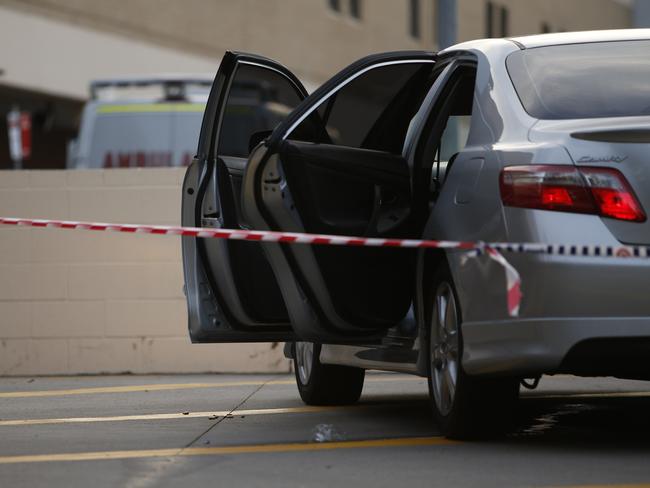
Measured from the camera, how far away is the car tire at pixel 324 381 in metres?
9.12

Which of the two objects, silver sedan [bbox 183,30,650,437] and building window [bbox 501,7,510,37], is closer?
silver sedan [bbox 183,30,650,437]

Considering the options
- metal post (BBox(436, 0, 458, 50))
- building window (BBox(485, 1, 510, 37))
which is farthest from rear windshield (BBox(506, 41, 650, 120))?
building window (BBox(485, 1, 510, 37))

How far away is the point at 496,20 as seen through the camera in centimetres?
4944

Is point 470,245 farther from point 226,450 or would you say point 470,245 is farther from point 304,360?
point 304,360

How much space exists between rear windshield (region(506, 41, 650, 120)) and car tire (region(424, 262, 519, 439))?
2.65 ft

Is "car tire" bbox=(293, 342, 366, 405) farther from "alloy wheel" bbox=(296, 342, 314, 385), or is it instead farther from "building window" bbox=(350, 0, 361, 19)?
"building window" bbox=(350, 0, 361, 19)

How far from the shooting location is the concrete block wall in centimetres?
1217

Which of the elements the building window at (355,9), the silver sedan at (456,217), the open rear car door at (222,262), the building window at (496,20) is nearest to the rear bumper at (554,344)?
the silver sedan at (456,217)

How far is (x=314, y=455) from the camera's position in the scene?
6.76 m

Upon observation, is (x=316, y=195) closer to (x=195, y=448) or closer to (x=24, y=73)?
(x=195, y=448)

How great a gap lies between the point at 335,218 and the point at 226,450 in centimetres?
114

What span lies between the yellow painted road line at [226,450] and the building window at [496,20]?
41.4 metres

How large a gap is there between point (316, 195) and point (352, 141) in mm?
30946

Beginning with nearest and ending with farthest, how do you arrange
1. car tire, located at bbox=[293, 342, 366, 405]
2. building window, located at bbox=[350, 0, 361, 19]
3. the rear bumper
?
the rear bumper → car tire, located at bbox=[293, 342, 366, 405] → building window, located at bbox=[350, 0, 361, 19]
